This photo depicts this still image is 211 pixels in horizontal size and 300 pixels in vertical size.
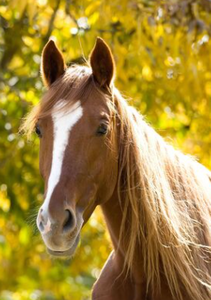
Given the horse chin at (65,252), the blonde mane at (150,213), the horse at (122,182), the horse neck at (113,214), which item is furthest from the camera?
the horse neck at (113,214)

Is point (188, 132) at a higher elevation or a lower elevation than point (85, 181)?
higher

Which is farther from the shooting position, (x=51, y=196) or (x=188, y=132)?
(x=188, y=132)

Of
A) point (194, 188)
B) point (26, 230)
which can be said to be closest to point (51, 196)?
point (194, 188)

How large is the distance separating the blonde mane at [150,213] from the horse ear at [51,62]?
70mm

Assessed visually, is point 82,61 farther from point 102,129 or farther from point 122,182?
point 102,129

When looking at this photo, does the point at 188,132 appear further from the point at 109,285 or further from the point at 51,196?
the point at 51,196

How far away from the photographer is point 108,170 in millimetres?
4422

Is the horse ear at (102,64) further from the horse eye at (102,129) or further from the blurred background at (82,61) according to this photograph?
the blurred background at (82,61)

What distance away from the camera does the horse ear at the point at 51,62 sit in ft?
15.3

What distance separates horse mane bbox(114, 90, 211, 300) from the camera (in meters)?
4.48

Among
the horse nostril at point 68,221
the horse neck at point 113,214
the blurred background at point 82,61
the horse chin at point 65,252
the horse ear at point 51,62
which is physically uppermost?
the blurred background at point 82,61

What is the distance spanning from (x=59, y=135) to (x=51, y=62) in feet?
1.89

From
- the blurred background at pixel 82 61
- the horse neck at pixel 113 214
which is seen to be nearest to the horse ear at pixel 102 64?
the horse neck at pixel 113 214

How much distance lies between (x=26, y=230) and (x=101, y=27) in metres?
2.77
